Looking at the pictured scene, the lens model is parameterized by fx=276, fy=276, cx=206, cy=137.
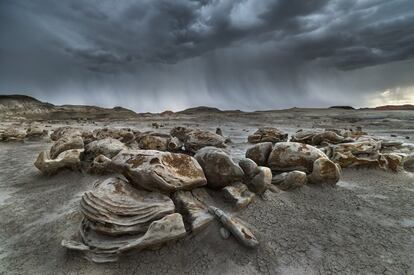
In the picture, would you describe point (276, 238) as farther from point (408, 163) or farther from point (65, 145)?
point (65, 145)

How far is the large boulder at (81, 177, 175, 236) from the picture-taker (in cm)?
287

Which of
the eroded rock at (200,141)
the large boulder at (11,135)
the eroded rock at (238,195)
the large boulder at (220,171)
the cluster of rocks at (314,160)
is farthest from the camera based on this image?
the large boulder at (11,135)

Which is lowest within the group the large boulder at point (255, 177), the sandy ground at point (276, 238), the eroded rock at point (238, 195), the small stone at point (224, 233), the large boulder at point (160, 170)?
the sandy ground at point (276, 238)

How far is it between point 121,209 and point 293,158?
3133mm

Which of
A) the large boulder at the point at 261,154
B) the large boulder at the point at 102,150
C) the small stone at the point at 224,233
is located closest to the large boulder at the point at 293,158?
the large boulder at the point at 261,154

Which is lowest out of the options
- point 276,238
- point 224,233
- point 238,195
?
point 276,238

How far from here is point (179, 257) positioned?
279 cm

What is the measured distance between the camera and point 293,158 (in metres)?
4.89

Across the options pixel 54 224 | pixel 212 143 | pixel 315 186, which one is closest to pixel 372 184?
pixel 315 186

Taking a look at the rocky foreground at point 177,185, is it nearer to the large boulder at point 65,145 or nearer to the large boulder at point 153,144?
the large boulder at point 65,145

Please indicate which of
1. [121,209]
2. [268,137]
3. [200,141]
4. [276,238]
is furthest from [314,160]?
[268,137]

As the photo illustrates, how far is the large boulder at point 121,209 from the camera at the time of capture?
2.87 metres

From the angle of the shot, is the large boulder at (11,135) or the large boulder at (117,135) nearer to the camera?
the large boulder at (117,135)

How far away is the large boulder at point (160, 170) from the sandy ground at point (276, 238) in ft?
2.18
